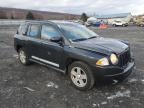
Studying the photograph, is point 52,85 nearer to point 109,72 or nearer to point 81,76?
point 81,76

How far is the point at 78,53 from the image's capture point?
15.8 feet

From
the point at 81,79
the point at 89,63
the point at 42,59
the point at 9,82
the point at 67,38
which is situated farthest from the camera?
the point at 42,59

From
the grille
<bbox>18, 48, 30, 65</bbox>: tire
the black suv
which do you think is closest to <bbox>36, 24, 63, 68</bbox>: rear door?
the black suv

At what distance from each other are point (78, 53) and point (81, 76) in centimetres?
60

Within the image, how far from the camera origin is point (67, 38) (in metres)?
5.29

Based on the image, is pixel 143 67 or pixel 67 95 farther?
pixel 143 67

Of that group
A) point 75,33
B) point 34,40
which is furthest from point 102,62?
point 34,40

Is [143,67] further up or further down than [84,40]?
further down

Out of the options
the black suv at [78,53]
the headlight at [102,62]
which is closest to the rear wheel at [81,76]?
the black suv at [78,53]

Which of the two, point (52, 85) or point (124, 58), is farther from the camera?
point (52, 85)

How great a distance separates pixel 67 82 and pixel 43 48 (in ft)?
4.26

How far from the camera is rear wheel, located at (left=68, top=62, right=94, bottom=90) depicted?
15.5 feet

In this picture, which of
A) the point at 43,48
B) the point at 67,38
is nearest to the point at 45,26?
the point at 43,48

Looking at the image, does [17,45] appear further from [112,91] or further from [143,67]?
[143,67]
